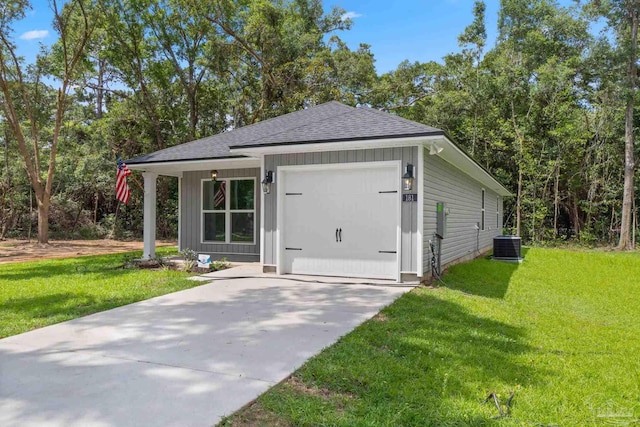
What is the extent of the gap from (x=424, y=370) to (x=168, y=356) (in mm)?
2094

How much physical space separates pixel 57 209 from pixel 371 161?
1755 cm

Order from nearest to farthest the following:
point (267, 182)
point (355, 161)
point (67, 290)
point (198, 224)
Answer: point (67, 290), point (355, 161), point (267, 182), point (198, 224)

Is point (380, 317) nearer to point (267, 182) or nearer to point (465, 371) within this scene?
point (465, 371)

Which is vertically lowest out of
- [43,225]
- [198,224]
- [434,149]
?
[43,225]

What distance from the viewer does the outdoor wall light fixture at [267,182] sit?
292 inches

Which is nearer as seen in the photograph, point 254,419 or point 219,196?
point 254,419

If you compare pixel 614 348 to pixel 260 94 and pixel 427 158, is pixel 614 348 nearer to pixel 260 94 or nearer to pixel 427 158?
pixel 427 158

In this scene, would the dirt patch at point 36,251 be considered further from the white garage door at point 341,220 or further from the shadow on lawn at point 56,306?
the white garage door at point 341,220

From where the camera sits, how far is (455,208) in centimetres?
956

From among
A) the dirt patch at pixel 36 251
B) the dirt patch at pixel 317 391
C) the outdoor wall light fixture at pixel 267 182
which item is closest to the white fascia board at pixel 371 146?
the outdoor wall light fixture at pixel 267 182

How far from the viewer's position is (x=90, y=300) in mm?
5594

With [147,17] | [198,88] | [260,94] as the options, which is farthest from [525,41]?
[147,17]

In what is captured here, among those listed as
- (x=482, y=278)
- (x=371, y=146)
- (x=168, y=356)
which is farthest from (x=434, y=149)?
(x=168, y=356)

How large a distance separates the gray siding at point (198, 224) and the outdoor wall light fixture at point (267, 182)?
7.08 feet
